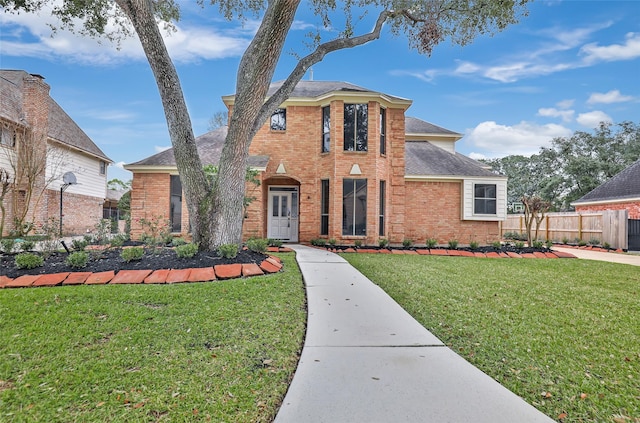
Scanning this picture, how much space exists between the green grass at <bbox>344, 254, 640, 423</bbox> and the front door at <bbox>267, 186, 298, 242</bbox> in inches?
247

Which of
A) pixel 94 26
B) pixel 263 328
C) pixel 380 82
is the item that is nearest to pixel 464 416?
pixel 263 328

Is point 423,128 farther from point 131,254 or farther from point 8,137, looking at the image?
point 8,137

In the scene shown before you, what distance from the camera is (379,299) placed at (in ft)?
15.1

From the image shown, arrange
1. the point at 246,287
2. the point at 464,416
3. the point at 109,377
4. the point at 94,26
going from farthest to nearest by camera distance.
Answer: the point at 94,26 → the point at 246,287 → the point at 109,377 → the point at 464,416

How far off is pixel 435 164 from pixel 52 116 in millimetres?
19538

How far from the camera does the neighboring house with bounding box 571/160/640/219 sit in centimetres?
1641

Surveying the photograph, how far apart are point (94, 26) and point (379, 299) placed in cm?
1030

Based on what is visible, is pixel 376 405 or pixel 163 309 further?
pixel 163 309

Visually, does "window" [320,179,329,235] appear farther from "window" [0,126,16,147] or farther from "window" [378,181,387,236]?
"window" [0,126,16,147]

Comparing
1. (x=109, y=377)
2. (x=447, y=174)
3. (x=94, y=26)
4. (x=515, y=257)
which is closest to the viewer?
(x=109, y=377)

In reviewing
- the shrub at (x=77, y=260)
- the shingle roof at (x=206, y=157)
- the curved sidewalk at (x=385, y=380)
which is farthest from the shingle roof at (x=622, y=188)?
the shrub at (x=77, y=260)

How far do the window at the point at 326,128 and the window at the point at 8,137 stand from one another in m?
13.7

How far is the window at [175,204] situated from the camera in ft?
40.6

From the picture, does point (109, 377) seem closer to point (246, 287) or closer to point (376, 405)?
point (376, 405)
